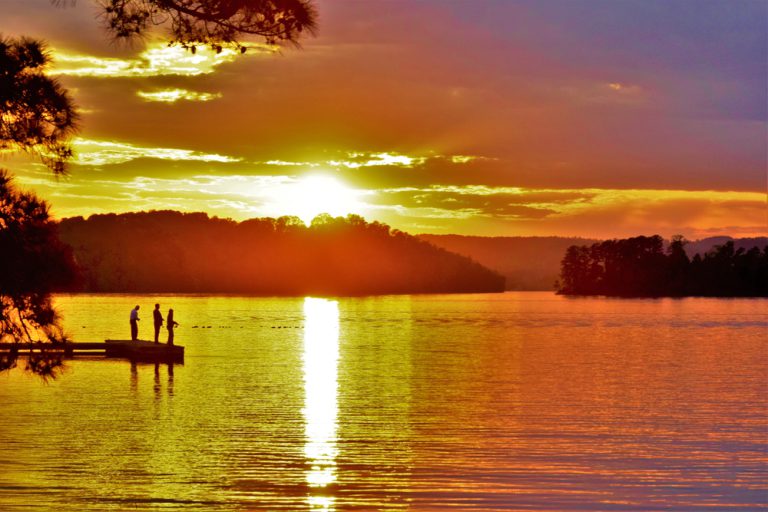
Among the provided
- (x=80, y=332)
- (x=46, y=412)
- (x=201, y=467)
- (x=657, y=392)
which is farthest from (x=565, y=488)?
(x=80, y=332)

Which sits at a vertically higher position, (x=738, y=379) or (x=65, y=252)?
(x=65, y=252)

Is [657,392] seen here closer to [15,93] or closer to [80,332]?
[15,93]

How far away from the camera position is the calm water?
18422 millimetres

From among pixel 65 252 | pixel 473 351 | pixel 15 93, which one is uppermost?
pixel 15 93

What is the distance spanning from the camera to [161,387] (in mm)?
37844

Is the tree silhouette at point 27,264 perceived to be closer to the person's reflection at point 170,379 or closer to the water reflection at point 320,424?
the water reflection at point 320,424

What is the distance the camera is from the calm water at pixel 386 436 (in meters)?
18.4

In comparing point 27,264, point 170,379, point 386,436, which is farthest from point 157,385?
point 27,264

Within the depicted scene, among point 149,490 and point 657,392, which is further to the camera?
point 657,392

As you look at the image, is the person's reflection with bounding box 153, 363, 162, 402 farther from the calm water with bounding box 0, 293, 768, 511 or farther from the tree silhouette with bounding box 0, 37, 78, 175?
the tree silhouette with bounding box 0, 37, 78, 175

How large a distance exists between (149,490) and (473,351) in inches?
1867

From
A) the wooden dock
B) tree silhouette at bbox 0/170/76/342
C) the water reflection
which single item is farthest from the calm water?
tree silhouette at bbox 0/170/76/342

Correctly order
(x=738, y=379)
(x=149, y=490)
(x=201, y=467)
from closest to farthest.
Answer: (x=149, y=490) < (x=201, y=467) < (x=738, y=379)

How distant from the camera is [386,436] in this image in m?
26.0
